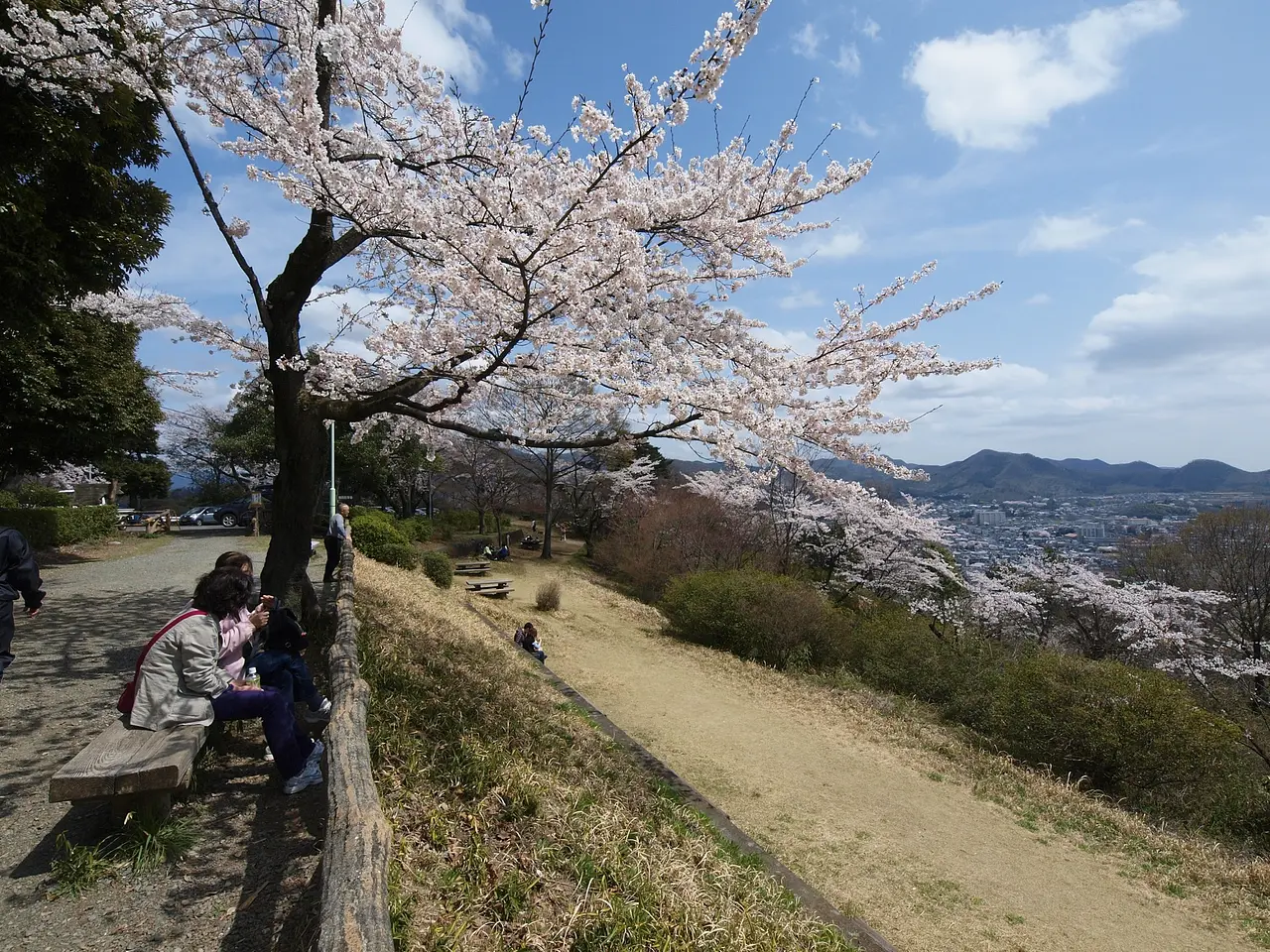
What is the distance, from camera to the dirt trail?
4.57 m

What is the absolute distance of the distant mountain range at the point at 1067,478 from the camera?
1366 inches

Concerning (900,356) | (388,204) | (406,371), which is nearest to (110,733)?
(388,204)

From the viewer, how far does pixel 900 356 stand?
5422mm

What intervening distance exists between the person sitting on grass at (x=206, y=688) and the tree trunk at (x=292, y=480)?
306cm

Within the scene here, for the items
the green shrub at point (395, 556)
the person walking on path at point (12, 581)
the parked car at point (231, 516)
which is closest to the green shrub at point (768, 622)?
the green shrub at point (395, 556)

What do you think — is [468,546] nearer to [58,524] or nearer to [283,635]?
[58,524]

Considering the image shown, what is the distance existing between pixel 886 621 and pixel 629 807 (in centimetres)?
941

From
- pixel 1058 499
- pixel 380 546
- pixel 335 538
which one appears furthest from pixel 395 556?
pixel 1058 499

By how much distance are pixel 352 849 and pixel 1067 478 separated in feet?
170

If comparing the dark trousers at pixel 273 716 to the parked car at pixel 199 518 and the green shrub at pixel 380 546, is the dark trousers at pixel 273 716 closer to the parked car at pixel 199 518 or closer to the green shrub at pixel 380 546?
the green shrub at pixel 380 546

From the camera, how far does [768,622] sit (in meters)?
12.3

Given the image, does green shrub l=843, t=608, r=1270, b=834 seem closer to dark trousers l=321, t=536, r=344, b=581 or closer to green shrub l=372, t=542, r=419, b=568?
dark trousers l=321, t=536, r=344, b=581

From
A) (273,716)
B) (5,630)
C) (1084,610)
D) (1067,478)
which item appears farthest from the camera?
(1067,478)

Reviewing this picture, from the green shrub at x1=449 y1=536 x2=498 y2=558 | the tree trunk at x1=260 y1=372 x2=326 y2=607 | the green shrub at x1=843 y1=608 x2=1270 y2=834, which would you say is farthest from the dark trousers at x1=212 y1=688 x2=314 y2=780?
the green shrub at x1=449 y1=536 x2=498 y2=558
